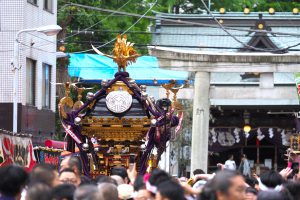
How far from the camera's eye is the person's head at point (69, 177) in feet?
45.8

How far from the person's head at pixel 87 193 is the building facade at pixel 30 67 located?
2120 centimetres

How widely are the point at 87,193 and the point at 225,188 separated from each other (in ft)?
4.42

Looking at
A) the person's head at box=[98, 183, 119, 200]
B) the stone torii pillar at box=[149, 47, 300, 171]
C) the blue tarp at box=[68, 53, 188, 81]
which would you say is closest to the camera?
the person's head at box=[98, 183, 119, 200]

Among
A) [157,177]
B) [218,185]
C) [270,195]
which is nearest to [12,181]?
[157,177]

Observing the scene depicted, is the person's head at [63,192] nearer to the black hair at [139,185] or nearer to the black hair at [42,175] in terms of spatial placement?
the black hair at [42,175]

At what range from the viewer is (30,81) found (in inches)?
1401

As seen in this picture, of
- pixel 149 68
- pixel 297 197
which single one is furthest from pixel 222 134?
pixel 297 197

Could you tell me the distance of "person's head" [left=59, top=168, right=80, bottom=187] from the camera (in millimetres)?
13945

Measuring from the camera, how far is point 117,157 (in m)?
21.5

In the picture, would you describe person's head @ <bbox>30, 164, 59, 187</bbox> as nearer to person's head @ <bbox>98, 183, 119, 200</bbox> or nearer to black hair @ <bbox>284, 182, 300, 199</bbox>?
person's head @ <bbox>98, 183, 119, 200</bbox>

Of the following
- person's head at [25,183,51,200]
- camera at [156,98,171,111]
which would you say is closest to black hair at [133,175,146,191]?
person's head at [25,183,51,200]

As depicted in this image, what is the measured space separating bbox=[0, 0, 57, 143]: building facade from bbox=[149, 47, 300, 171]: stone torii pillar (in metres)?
3.93

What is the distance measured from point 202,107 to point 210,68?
54.0 inches

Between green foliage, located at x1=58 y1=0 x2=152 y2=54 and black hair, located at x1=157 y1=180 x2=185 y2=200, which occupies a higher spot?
green foliage, located at x1=58 y1=0 x2=152 y2=54
